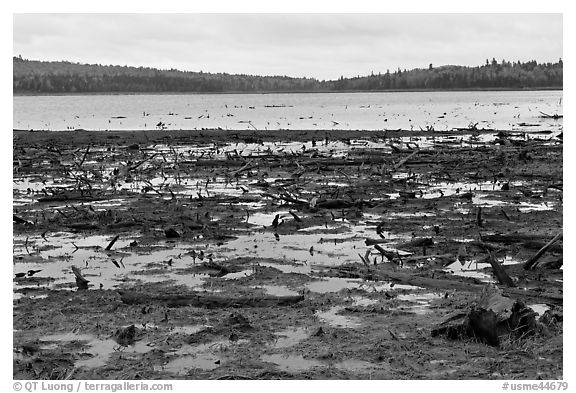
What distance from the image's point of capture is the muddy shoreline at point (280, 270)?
24.1 ft

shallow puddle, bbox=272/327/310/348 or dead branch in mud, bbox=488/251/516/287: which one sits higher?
dead branch in mud, bbox=488/251/516/287

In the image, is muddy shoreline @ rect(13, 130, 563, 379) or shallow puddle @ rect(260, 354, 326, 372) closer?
shallow puddle @ rect(260, 354, 326, 372)

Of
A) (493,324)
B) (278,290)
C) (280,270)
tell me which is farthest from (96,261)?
(493,324)

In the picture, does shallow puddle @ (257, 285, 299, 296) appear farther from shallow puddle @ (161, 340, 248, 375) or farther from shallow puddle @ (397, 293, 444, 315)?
shallow puddle @ (161, 340, 248, 375)

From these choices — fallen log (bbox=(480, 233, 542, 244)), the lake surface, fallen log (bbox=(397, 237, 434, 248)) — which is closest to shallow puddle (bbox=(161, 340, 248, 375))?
fallen log (bbox=(397, 237, 434, 248))

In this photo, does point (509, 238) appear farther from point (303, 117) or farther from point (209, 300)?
point (303, 117)

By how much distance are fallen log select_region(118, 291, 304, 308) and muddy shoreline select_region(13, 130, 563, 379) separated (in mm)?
27

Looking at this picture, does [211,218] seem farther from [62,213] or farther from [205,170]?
[205,170]

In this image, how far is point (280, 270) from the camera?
11125mm

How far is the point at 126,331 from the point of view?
26.5ft

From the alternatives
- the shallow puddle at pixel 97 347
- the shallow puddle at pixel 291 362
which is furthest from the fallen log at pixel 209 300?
the shallow puddle at pixel 291 362

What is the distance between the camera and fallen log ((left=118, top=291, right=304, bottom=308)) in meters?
9.16

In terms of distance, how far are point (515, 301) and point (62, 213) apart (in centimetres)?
1061
